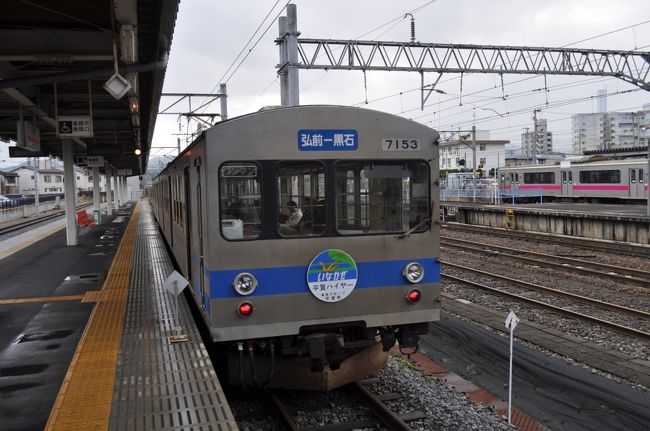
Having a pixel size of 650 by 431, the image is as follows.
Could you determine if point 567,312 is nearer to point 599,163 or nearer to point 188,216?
point 188,216

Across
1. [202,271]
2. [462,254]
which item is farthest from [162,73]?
[462,254]

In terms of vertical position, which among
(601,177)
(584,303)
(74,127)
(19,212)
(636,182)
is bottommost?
(584,303)

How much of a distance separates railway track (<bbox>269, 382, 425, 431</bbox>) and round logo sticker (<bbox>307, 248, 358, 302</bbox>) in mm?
1237

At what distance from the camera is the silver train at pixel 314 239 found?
530 cm

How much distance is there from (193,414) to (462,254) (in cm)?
1490

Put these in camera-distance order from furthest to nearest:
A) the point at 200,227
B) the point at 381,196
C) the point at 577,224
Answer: the point at 577,224 < the point at 200,227 < the point at 381,196

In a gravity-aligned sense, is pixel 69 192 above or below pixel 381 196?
above

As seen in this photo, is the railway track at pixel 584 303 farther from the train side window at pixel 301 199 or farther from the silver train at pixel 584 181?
the silver train at pixel 584 181

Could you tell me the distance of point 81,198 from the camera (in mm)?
78875

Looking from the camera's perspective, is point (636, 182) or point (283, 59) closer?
point (283, 59)

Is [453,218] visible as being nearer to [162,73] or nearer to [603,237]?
[603,237]

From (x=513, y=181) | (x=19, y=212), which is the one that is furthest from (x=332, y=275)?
(x=513, y=181)

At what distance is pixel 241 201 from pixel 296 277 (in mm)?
921

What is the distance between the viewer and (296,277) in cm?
546
